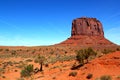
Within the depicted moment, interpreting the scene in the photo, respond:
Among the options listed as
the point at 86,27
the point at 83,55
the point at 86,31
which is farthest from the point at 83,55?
the point at 86,27

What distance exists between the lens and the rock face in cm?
13088

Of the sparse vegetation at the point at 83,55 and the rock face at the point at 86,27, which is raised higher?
the rock face at the point at 86,27

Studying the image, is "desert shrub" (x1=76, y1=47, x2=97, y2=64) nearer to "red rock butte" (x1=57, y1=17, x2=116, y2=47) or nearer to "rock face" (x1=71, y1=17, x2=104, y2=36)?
"red rock butte" (x1=57, y1=17, x2=116, y2=47)

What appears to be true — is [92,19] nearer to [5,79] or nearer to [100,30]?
[100,30]

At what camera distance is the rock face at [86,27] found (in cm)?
13088

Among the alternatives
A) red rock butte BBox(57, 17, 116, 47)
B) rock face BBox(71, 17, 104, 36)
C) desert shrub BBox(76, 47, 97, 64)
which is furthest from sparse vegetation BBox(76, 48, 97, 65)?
rock face BBox(71, 17, 104, 36)

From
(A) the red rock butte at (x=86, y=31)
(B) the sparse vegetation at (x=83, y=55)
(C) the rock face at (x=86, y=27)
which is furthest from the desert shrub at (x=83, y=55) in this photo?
(C) the rock face at (x=86, y=27)

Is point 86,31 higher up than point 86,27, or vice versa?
point 86,27

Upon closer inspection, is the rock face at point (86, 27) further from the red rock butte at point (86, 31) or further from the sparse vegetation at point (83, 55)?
the sparse vegetation at point (83, 55)

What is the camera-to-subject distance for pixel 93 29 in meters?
134

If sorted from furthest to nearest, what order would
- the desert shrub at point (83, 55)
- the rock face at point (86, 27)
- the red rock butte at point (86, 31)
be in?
the rock face at point (86, 27)
the red rock butte at point (86, 31)
the desert shrub at point (83, 55)

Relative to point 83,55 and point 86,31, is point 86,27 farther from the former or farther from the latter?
point 83,55

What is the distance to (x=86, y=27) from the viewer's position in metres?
134

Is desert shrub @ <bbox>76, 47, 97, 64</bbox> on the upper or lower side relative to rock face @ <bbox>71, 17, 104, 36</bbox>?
lower
